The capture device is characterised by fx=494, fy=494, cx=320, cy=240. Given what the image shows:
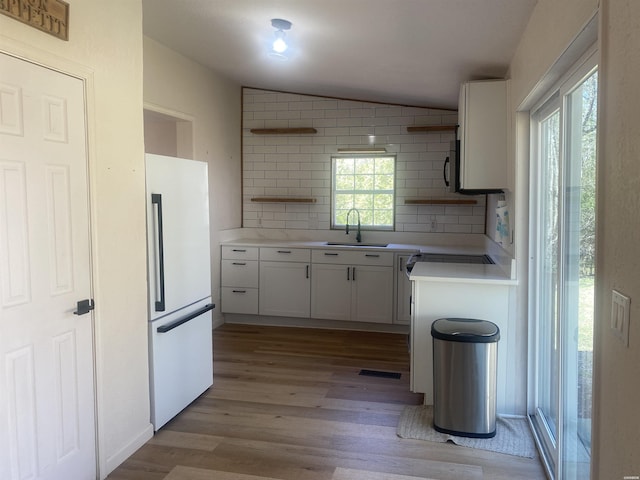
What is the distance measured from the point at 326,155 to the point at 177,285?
3026 millimetres

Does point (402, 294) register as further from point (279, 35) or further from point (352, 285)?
point (279, 35)

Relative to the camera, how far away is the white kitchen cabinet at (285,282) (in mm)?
5207

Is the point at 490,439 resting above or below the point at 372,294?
below

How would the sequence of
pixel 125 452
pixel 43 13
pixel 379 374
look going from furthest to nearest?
pixel 379 374 → pixel 125 452 → pixel 43 13

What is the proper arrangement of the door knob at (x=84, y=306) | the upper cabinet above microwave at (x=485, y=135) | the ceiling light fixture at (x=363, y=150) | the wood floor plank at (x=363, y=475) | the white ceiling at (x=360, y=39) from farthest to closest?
the ceiling light fixture at (x=363, y=150) < the upper cabinet above microwave at (x=485, y=135) < the white ceiling at (x=360, y=39) < the wood floor plank at (x=363, y=475) < the door knob at (x=84, y=306)

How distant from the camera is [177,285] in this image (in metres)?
3.07

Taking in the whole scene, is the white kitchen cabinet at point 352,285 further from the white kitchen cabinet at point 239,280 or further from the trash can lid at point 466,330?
the trash can lid at point 466,330

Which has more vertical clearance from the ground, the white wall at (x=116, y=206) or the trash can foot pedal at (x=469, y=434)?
the white wall at (x=116, y=206)

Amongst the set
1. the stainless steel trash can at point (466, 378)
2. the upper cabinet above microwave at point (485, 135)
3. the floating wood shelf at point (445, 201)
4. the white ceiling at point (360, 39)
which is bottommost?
the stainless steel trash can at point (466, 378)

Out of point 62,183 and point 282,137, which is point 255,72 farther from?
point 62,183

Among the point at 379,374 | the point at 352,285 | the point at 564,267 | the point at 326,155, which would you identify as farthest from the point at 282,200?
the point at 564,267

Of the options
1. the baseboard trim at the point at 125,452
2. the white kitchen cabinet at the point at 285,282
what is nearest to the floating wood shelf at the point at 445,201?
the white kitchen cabinet at the point at 285,282

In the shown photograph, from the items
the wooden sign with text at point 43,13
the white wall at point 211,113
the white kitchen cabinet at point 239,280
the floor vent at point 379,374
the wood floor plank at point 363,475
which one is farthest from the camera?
the white kitchen cabinet at point 239,280

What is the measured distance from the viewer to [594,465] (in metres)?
1.44
